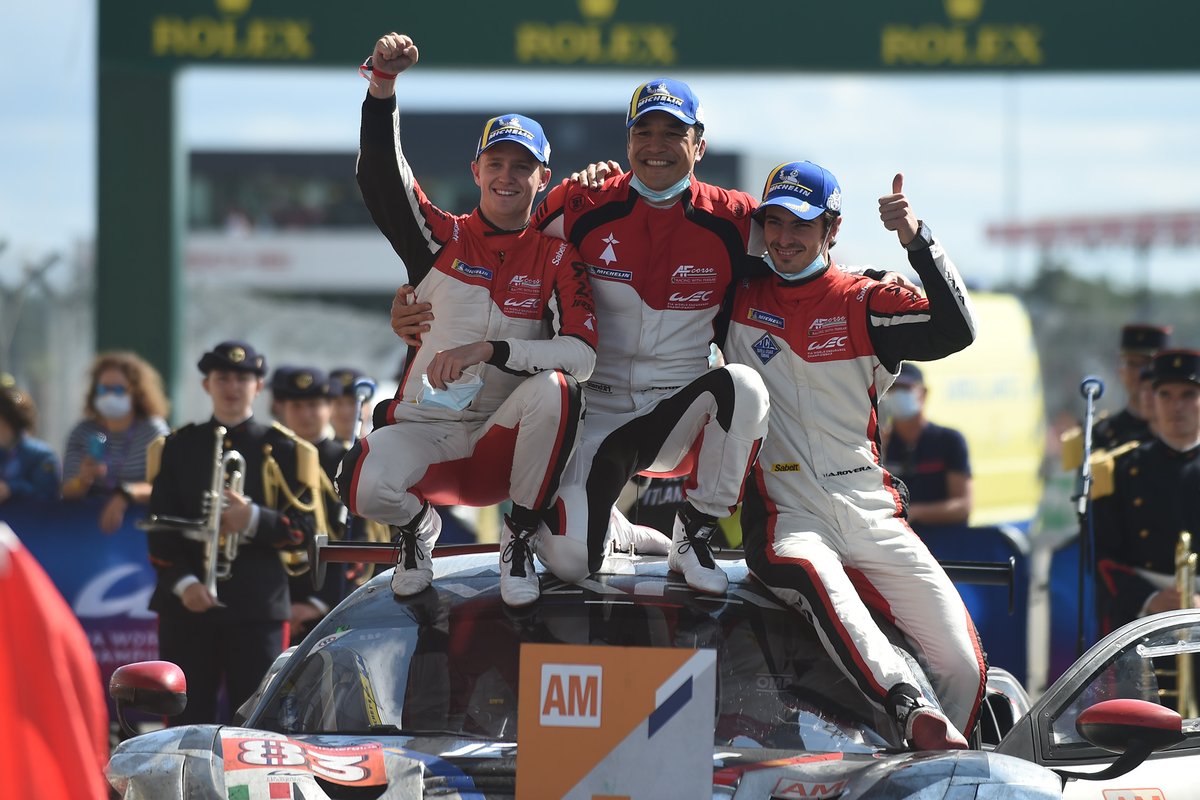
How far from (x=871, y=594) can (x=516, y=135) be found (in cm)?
185

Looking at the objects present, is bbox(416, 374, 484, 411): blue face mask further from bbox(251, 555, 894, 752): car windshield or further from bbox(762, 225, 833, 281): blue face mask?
bbox(762, 225, 833, 281): blue face mask

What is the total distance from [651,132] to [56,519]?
538 cm

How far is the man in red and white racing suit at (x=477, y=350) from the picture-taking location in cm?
512

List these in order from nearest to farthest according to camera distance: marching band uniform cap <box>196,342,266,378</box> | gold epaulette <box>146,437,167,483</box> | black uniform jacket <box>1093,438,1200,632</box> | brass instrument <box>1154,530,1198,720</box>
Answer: brass instrument <box>1154,530,1198,720</box> < black uniform jacket <box>1093,438,1200,632</box> < marching band uniform cap <box>196,342,266,378</box> < gold epaulette <box>146,437,167,483</box>

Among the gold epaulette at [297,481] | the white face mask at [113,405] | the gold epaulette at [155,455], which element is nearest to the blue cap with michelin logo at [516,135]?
the gold epaulette at [297,481]

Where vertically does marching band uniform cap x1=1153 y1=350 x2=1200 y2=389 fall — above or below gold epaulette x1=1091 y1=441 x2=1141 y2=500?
above

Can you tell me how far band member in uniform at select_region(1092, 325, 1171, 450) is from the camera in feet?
30.8

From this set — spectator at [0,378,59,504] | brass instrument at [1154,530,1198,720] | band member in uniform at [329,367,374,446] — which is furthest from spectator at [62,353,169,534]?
brass instrument at [1154,530,1198,720]

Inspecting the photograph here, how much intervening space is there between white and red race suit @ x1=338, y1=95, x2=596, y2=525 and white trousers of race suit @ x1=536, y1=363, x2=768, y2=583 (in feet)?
0.44

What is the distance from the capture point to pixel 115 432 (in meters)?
9.74

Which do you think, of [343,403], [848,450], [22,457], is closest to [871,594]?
[848,450]

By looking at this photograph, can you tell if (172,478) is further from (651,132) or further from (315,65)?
(315,65)

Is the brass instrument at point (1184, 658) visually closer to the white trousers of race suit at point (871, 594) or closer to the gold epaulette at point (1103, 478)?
the gold epaulette at point (1103, 478)

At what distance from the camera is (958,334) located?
201 inches
